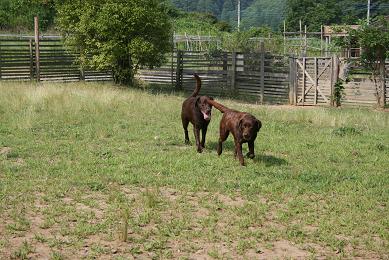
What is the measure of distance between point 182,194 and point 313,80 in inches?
590

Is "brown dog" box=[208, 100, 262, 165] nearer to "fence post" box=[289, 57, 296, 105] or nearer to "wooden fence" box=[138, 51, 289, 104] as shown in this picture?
"fence post" box=[289, 57, 296, 105]

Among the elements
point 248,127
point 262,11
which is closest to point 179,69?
point 248,127

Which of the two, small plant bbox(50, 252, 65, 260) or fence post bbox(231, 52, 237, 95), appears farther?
fence post bbox(231, 52, 237, 95)

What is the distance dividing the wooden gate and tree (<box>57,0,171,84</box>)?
5.70 metres

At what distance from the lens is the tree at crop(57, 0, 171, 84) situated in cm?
2028

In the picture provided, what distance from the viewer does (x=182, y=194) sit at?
642 cm

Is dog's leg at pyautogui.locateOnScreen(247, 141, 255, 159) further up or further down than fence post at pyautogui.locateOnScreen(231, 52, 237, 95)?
further down

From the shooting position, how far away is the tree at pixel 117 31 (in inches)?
798

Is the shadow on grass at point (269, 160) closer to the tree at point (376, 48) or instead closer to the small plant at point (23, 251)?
the small plant at point (23, 251)

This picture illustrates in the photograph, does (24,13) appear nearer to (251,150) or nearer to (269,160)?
(269,160)

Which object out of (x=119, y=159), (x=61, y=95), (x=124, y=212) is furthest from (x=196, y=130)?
(x=61, y=95)

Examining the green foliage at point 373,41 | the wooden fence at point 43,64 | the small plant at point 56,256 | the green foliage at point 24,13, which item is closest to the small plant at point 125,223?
the small plant at point 56,256

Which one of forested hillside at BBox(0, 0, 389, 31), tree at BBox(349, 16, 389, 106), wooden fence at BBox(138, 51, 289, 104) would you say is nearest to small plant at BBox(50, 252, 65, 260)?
tree at BBox(349, 16, 389, 106)

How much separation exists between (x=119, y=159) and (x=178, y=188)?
5.85 feet
